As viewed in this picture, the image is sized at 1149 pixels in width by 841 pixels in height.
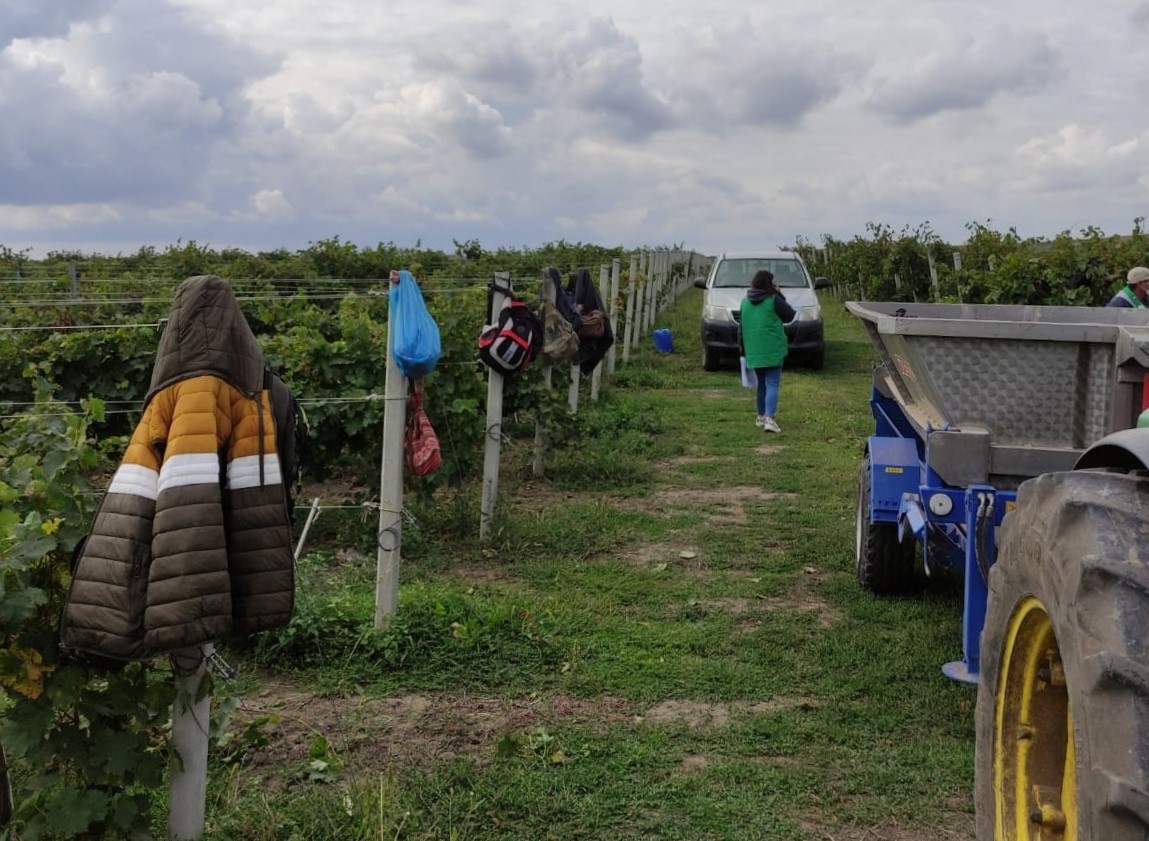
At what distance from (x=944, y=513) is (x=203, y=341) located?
103 inches

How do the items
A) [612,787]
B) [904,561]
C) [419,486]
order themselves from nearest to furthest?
[612,787], [904,561], [419,486]

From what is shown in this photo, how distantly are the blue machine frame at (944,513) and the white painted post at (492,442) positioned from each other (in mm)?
2594

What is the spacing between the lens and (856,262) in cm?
3066

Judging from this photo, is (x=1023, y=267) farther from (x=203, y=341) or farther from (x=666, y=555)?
(x=203, y=341)

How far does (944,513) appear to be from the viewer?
3.98 meters

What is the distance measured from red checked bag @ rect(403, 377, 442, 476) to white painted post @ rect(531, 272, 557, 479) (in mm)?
3151

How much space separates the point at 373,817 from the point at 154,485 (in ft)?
4.10

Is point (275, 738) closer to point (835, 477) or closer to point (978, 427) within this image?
point (978, 427)

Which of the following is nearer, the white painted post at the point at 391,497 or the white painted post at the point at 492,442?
the white painted post at the point at 391,497

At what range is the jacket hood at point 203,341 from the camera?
3.18 m

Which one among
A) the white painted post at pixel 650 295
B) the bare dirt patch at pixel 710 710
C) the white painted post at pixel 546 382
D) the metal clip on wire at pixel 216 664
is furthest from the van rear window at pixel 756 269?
the metal clip on wire at pixel 216 664

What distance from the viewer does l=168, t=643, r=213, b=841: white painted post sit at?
10.5ft

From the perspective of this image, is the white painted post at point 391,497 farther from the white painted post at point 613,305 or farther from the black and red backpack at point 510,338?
the white painted post at point 613,305

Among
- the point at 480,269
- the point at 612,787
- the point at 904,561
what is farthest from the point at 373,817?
the point at 480,269
